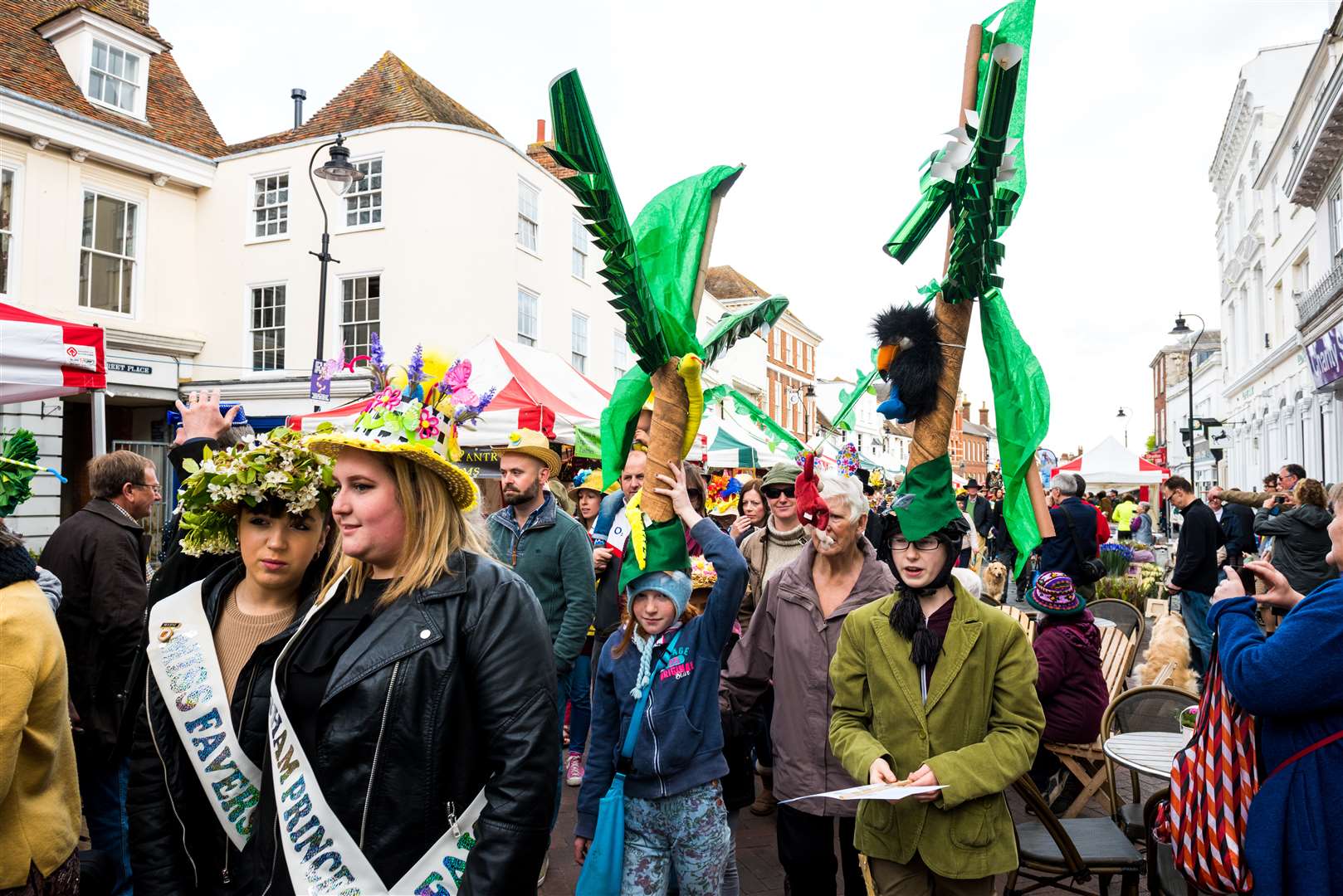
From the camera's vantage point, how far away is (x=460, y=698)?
1.84 m

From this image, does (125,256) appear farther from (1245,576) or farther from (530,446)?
(1245,576)

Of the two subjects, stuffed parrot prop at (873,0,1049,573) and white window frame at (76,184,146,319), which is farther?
white window frame at (76,184,146,319)

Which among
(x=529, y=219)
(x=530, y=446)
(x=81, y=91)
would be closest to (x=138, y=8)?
(x=81, y=91)

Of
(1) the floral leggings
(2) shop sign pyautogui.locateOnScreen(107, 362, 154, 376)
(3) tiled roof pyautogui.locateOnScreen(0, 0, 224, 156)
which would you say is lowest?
(1) the floral leggings

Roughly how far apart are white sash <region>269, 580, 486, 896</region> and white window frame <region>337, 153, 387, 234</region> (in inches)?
618

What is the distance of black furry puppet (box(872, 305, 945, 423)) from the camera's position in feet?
7.80

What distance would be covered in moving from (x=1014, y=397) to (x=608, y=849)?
1938mm

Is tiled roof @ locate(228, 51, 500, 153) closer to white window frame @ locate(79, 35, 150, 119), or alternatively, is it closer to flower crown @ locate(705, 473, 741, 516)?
white window frame @ locate(79, 35, 150, 119)

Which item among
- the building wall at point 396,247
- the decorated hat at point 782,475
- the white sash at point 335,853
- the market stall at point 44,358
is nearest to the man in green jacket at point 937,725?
the white sash at point 335,853

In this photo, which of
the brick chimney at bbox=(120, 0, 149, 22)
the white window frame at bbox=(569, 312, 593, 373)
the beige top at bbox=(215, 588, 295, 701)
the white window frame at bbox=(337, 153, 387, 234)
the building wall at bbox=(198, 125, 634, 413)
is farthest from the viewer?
the white window frame at bbox=(569, 312, 593, 373)

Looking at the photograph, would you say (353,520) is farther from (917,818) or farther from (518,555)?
(518,555)

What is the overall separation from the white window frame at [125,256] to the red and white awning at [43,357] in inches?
436

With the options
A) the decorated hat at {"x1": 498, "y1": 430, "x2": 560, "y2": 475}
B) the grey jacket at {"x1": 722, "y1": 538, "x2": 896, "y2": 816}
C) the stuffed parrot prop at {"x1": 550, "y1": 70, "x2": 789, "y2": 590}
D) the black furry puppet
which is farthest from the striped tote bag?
the decorated hat at {"x1": 498, "y1": 430, "x2": 560, "y2": 475}

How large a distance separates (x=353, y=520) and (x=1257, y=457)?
104 feet
